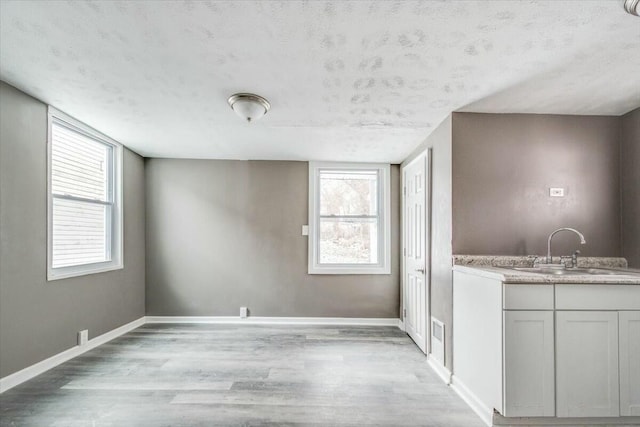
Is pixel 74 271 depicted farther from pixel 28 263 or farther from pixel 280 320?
pixel 280 320

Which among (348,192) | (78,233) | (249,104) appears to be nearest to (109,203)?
(78,233)

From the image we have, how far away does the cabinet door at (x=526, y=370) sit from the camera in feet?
6.77

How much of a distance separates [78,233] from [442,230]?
3.62 metres

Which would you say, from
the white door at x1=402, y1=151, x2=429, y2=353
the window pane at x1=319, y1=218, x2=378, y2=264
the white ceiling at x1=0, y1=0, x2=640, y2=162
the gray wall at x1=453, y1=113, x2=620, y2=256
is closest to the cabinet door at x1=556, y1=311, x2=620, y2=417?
the gray wall at x1=453, y1=113, x2=620, y2=256

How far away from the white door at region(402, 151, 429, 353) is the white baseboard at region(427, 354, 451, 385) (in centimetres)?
20

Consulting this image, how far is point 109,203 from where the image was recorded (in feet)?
12.6

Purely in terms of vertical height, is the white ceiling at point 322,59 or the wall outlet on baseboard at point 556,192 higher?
the white ceiling at point 322,59

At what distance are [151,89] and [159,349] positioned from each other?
2.61 meters

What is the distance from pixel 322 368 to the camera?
9.89ft

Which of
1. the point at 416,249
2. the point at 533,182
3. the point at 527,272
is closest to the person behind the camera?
the point at 527,272

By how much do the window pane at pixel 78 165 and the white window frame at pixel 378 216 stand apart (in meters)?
2.52

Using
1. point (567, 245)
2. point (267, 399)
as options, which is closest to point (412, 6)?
point (567, 245)

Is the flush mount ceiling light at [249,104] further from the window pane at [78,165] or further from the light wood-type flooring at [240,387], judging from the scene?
the light wood-type flooring at [240,387]

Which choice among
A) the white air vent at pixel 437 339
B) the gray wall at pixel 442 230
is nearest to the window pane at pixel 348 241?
the gray wall at pixel 442 230
